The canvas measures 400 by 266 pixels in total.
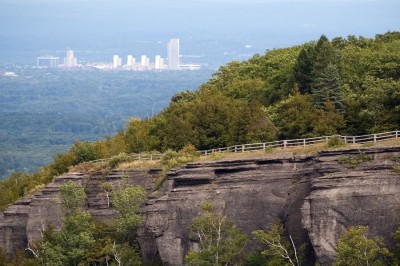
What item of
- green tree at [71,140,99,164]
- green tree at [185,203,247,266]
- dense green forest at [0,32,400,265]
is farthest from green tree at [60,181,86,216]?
green tree at [71,140,99,164]

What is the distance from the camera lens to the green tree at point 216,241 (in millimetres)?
59938

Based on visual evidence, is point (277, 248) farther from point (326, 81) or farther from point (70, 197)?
point (326, 81)

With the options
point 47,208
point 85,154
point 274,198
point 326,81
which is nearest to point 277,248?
point 274,198

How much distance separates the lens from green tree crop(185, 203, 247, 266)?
197 ft

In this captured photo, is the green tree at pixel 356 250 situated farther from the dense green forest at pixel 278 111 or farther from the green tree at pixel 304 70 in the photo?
the green tree at pixel 304 70

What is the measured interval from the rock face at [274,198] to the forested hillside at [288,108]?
5.49m

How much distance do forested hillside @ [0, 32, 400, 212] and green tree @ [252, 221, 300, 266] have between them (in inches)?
348

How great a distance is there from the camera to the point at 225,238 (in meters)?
61.1

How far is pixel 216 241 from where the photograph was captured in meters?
60.7

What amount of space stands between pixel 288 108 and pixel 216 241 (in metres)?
13.0

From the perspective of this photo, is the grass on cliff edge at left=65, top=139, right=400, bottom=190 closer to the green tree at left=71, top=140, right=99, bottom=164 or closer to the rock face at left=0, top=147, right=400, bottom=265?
the rock face at left=0, top=147, right=400, bottom=265

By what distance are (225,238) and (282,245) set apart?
8.74ft

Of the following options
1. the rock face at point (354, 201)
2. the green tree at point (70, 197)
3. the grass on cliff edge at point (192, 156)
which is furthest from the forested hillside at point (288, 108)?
the green tree at point (70, 197)

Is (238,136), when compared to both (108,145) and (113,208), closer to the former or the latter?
(113,208)
